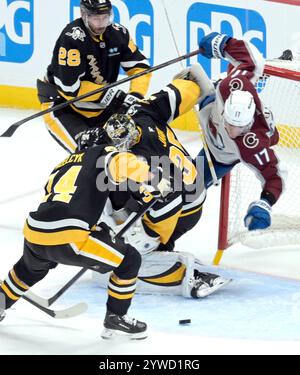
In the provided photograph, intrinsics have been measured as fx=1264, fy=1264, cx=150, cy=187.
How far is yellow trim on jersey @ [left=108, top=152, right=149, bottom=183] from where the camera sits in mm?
4324

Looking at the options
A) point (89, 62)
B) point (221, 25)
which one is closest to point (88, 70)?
point (89, 62)

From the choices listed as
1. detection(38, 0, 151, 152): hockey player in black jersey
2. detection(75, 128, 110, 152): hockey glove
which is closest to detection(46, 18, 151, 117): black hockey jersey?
detection(38, 0, 151, 152): hockey player in black jersey

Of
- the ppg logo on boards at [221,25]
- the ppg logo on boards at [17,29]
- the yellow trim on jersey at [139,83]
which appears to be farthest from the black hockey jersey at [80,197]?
the ppg logo on boards at [17,29]

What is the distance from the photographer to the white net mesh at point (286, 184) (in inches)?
217

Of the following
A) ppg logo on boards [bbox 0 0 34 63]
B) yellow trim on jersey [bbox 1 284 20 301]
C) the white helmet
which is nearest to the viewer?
yellow trim on jersey [bbox 1 284 20 301]

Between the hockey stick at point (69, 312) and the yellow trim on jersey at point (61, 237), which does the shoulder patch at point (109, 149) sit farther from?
the hockey stick at point (69, 312)

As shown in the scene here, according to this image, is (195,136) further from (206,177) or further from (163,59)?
(206,177)

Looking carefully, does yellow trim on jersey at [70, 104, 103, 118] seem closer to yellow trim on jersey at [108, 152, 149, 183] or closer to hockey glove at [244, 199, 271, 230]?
hockey glove at [244, 199, 271, 230]

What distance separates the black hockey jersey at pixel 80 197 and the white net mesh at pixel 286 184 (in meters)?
1.23

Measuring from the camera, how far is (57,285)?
204 inches

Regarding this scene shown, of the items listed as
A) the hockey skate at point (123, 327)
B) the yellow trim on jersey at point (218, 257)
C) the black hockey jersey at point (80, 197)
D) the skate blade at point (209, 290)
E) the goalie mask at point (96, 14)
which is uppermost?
the goalie mask at point (96, 14)

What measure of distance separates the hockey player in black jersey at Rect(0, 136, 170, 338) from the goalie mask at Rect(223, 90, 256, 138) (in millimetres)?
632

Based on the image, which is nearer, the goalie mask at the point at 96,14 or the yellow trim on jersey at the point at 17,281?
the yellow trim on jersey at the point at 17,281

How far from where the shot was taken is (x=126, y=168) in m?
4.33
